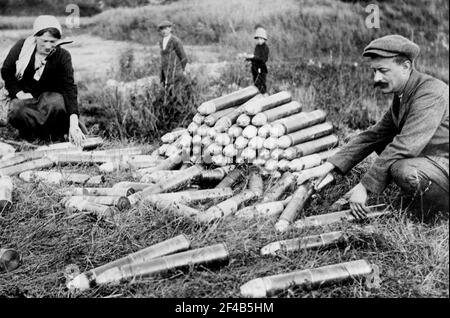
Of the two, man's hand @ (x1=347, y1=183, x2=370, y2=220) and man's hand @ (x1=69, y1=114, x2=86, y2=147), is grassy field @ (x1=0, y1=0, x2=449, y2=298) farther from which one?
man's hand @ (x1=69, y1=114, x2=86, y2=147)

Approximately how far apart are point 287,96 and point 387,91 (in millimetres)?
1916

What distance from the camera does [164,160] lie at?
602cm

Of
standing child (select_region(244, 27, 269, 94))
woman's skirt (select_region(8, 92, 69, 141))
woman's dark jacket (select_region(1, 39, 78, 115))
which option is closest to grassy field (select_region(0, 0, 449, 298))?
standing child (select_region(244, 27, 269, 94))

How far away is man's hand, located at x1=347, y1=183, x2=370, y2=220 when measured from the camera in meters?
4.43

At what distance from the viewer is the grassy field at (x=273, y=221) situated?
12.2 feet

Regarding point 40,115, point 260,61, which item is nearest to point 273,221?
point 40,115

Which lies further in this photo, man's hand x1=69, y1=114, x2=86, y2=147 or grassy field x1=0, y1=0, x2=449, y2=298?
man's hand x1=69, y1=114, x2=86, y2=147

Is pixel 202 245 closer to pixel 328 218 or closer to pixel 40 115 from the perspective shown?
pixel 328 218

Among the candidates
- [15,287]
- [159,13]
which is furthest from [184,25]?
[15,287]

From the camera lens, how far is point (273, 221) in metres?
4.49

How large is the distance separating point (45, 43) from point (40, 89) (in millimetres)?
731

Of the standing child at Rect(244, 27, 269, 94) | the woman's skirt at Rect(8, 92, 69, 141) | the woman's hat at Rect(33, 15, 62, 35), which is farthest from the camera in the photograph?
the standing child at Rect(244, 27, 269, 94)

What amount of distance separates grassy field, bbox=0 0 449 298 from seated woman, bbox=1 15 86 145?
23.0 inches
